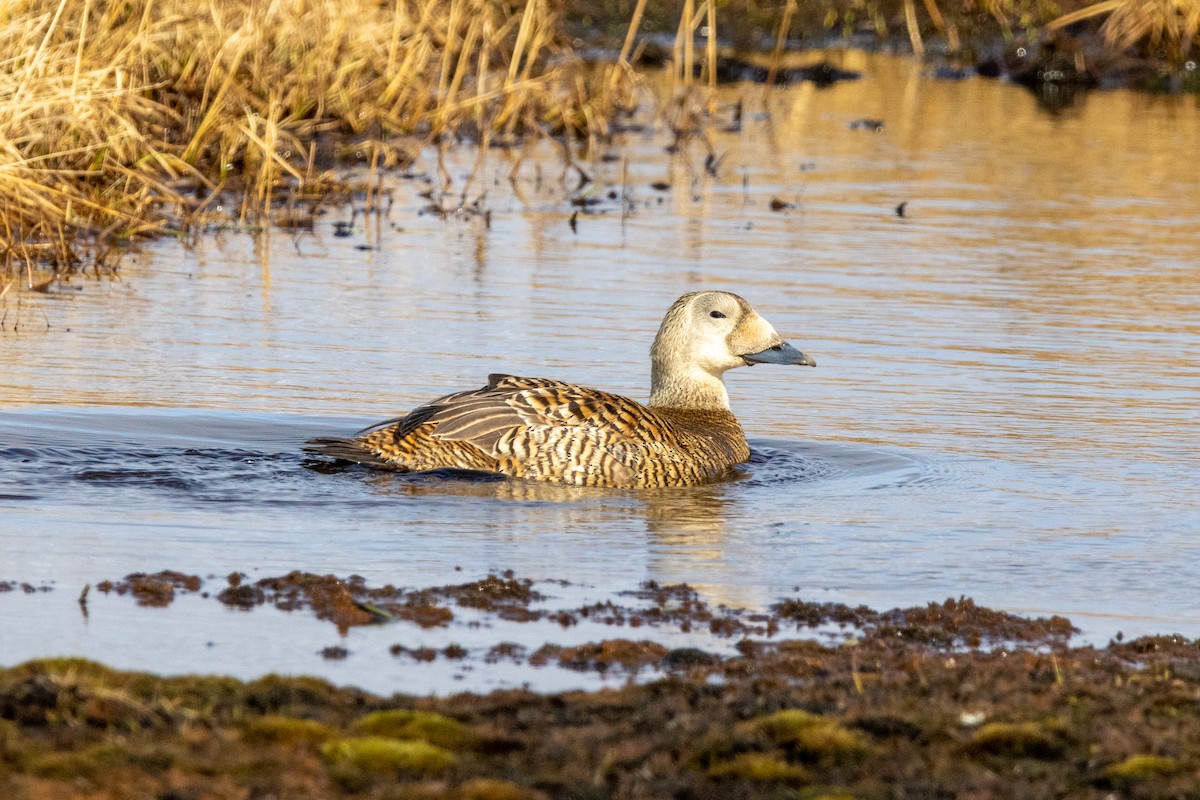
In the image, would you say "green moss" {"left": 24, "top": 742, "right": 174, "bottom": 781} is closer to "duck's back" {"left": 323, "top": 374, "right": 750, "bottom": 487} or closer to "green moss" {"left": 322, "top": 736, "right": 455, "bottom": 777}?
"green moss" {"left": 322, "top": 736, "right": 455, "bottom": 777}

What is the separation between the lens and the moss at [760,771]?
14.2 ft

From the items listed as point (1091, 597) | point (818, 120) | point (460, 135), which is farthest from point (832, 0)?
point (1091, 597)

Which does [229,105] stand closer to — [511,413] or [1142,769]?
[511,413]

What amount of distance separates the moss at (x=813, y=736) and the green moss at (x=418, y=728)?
714 mm

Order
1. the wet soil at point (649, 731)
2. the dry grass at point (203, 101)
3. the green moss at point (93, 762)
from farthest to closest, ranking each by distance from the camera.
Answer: the dry grass at point (203, 101) < the wet soil at point (649, 731) < the green moss at point (93, 762)

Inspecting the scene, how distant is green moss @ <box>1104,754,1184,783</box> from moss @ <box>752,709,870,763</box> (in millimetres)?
561

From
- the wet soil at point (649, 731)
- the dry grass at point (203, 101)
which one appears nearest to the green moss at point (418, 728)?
the wet soil at point (649, 731)

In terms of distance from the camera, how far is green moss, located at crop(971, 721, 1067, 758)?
14.9 ft

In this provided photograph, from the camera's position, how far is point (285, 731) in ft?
14.5

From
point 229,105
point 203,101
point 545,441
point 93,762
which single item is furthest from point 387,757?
point 229,105

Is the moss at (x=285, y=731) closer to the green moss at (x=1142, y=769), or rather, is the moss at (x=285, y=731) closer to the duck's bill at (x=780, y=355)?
the green moss at (x=1142, y=769)

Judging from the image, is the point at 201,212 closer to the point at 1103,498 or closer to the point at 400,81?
the point at 400,81

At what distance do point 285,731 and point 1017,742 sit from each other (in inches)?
67.7

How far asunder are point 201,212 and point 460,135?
5.36 m
